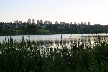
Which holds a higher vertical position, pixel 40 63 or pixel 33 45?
pixel 33 45

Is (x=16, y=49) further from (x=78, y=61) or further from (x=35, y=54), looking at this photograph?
(x=78, y=61)

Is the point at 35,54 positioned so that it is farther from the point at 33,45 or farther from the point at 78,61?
the point at 78,61

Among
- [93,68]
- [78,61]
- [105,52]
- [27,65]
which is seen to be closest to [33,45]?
[27,65]

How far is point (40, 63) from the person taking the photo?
14.4 m

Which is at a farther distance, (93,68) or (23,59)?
(23,59)

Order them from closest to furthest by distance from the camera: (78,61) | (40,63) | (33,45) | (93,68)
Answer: (93,68) → (78,61) → (40,63) → (33,45)

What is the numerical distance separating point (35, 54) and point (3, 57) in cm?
209

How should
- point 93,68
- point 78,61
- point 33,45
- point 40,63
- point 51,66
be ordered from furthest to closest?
point 33,45 < point 40,63 < point 78,61 < point 51,66 < point 93,68

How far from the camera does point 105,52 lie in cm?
1446

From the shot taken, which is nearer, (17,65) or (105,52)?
(17,65)

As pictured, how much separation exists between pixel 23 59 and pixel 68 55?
10.1 ft

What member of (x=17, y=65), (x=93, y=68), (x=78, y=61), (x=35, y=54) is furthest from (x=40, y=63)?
(x=93, y=68)

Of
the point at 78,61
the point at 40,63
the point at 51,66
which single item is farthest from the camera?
the point at 40,63

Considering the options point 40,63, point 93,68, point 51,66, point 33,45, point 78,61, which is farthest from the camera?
point 33,45
